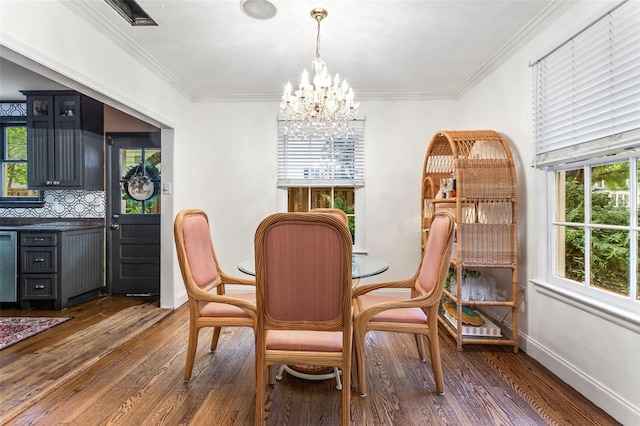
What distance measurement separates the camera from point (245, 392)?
192cm

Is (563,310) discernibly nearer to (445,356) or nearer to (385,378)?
(445,356)

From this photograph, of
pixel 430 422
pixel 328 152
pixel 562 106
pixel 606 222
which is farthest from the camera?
pixel 328 152

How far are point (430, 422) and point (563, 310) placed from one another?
1202 mm

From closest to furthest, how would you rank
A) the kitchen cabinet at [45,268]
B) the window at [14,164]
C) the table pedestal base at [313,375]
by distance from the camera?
the table pedestal base at [313,375] < the kitchen cabinet at [45,268] < the window at [14,164]

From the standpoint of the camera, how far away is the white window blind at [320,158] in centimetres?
385

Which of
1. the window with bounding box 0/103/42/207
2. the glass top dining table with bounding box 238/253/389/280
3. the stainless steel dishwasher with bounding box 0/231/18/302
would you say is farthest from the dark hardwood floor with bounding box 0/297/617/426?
the window with bounding box 0/103/42/207

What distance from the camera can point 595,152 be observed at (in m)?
1.79

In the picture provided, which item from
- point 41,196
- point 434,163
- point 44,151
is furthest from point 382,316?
point 41,196

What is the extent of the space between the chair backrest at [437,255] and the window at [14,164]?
468 centimetres

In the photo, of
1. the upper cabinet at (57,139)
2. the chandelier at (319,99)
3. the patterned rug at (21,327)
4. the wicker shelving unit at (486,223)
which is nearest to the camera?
the chandelier at (319,99)

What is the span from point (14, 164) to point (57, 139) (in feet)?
3.17

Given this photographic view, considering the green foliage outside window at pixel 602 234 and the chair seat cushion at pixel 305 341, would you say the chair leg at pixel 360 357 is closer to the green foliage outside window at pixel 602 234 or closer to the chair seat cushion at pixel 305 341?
the chair seat cushion at pixel 305 341

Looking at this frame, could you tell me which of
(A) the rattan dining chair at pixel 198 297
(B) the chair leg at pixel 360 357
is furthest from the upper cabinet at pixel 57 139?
(B) the chair leg at pixel 360 357

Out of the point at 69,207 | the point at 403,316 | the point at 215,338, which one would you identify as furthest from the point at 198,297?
the point at 69,207
